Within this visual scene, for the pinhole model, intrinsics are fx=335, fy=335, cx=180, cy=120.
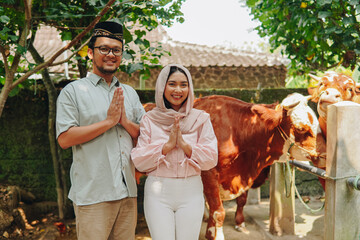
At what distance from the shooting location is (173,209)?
2.52 m

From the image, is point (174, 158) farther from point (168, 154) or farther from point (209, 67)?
point (209, 67)

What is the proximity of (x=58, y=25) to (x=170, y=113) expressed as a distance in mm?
2794

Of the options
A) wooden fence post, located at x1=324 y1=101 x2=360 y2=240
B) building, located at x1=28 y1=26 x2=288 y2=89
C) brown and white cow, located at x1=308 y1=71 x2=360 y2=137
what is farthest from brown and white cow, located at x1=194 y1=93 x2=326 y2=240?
building, located at x1=28 y1=26 x2=288 y2=89

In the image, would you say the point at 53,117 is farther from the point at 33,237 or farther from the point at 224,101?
the point at 224,101

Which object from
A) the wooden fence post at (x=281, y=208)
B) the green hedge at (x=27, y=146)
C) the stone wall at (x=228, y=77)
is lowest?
the wooden fence post at (x=281, y=208)

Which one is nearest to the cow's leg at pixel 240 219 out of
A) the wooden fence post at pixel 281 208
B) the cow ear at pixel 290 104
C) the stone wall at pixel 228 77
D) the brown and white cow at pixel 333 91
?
the wooden fence post at pixel 281 208

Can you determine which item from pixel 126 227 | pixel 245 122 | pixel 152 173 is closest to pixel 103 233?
pixel 126 227

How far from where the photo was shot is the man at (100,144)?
2.41 m

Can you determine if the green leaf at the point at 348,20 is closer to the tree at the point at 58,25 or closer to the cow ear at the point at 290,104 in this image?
the cow ear at the point at 290,104

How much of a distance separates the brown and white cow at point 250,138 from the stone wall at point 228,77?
5507mm

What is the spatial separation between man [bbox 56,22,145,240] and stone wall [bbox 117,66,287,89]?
713 centimetres

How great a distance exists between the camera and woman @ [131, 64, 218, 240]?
2482mm

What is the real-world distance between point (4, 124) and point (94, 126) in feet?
12.4

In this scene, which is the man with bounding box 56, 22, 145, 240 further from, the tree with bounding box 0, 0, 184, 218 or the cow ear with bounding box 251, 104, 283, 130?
the cow ear with bounding box 251, 104, 283, 130
